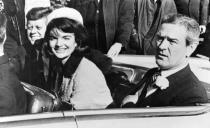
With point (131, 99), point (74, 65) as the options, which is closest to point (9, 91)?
point (74, 65)

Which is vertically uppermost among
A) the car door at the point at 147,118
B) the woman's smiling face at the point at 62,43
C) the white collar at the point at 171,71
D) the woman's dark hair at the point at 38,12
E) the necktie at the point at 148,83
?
the woman's dark hair at the point at 38,12

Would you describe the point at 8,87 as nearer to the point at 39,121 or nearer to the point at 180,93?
the point at 39,121

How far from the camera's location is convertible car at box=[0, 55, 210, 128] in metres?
3.03

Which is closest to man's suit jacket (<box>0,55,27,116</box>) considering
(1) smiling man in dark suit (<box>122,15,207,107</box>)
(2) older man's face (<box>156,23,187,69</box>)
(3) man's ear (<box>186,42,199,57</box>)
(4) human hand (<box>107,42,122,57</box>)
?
(4) human hand (<box>107,42,122,57</box>)

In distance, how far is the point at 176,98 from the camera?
3.41 metres

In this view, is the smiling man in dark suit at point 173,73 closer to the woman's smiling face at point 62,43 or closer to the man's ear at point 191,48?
the man's ear at point 191,48

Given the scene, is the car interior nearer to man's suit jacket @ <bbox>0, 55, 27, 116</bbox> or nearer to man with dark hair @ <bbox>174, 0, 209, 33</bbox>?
man's suit jacket @ <bbox>0, 55, 27, 116</bbox>

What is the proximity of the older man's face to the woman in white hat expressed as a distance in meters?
0.49

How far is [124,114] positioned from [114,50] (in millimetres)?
550

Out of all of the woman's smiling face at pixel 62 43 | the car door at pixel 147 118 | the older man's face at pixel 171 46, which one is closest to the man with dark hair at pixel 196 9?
the older man's face at pixel 171 46

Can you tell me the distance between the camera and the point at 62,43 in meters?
3.15

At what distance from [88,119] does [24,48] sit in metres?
0.77

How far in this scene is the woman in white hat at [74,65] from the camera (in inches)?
123

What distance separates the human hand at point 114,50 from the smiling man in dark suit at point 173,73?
1.15 feet
